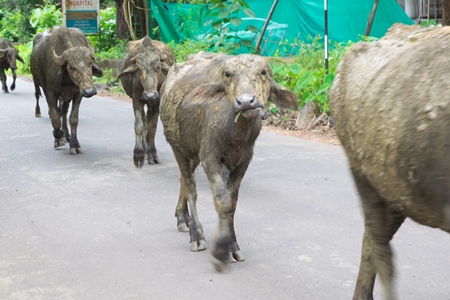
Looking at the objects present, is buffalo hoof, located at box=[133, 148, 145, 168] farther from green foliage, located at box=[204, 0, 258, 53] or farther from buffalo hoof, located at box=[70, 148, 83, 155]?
green foliage, located at box=[204, 0, 258, 53]

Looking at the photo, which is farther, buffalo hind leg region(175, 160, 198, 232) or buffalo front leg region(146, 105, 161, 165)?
buffalo front leg region(146, 105, 161, 165)

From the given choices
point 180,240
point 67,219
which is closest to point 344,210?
point 180,240

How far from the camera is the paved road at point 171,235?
5359 mm

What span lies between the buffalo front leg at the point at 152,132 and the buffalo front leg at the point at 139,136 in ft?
0.34

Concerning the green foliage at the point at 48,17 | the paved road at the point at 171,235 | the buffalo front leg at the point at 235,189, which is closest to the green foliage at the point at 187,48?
the paved road at the point at 171,235

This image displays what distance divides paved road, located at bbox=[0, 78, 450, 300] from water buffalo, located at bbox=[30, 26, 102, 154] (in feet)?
2.21

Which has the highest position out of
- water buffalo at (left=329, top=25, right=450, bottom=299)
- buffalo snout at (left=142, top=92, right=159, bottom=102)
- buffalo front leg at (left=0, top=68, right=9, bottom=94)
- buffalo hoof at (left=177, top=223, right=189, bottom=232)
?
water buffalo at (left=329, top=25, right=450, bottom=299)

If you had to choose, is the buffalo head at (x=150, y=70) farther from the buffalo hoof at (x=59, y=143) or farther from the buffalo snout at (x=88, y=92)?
the buffalo hoof at (x=59, y=143)

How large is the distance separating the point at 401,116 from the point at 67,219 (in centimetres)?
499

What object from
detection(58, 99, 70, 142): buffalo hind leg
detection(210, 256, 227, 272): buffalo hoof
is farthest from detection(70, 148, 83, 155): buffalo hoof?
detection(210, 256, 227, 272): buffalo hoof

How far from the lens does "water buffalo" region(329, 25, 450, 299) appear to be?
296 cm

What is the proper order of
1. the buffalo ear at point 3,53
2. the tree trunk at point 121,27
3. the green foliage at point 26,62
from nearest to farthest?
the buffalo ear at point 3,53, the tree trunk at point 121,27, the green foliage at point 26,62

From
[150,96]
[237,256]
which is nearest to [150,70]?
[150,96]

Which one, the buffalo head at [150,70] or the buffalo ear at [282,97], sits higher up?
the buffalo ear at [282,97]
